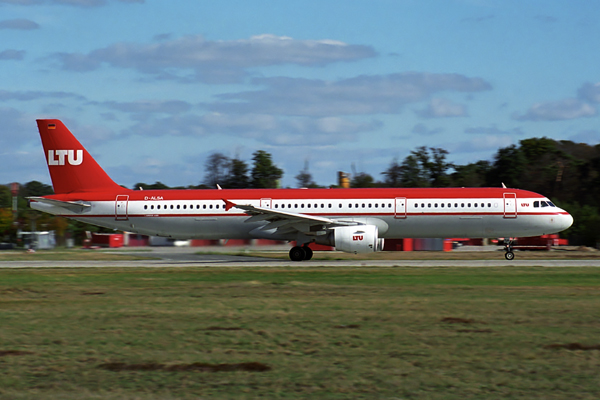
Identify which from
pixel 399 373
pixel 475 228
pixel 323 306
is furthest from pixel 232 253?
pixel 399 373

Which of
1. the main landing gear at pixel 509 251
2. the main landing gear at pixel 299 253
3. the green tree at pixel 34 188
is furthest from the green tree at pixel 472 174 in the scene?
the green tree at pixel 34 188

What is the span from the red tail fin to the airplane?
5 centimetres

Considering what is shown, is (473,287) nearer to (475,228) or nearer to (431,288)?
(431,288)

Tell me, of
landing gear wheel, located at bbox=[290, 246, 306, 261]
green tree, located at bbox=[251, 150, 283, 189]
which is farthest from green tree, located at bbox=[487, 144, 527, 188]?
landing gear wheel, located at bbox=[290, 246, 306, 261]

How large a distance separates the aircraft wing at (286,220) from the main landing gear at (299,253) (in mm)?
1009

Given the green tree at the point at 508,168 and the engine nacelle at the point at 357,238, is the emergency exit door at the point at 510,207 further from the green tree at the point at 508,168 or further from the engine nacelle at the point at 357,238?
the green tree at the point at 508,168

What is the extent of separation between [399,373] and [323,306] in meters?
6.11

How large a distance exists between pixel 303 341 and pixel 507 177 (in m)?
73.9

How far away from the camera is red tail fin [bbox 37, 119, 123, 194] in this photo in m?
33.7

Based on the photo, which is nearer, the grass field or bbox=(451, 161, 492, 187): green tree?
the grass field

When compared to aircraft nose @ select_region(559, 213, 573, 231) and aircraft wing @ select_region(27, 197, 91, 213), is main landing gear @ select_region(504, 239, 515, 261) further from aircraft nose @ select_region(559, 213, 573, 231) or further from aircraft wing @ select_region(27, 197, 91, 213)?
aircraft wing @ select_region(27, 197, 91, 213)

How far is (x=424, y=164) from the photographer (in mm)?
91750

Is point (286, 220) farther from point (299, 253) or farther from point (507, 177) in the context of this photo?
point (507, 177)

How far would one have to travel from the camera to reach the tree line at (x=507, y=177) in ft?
211
